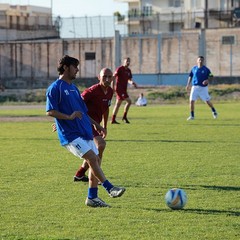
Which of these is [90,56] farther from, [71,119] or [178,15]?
[71,119]

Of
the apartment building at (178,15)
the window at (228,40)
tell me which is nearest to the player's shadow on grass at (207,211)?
the window at (228,40)

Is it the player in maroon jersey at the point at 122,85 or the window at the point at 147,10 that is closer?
the player in maroon jersey at the point at 122,85

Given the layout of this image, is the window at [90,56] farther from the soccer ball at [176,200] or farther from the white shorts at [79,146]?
the soccer ball at [176,200]

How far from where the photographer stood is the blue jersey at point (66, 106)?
→ 997 centimetres

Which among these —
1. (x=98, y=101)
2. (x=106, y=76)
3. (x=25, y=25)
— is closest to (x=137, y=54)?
(x=25, y=25)

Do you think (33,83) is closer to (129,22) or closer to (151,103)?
(151,103)

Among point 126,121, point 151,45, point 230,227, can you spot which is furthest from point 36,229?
point 151,45

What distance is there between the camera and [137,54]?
6156cm

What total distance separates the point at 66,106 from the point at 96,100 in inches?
64.6

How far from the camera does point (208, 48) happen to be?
60031mm

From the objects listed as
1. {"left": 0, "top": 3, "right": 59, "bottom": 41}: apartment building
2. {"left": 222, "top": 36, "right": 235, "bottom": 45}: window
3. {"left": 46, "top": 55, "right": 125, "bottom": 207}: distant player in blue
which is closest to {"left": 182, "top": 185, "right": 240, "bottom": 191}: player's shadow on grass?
{"left": 46, "top": 55, "right": 125, "bottom": 207}: distant player in blue

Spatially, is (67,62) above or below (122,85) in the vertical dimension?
above

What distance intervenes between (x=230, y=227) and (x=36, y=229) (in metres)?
2.16

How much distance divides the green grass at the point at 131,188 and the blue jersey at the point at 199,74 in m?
4.61
